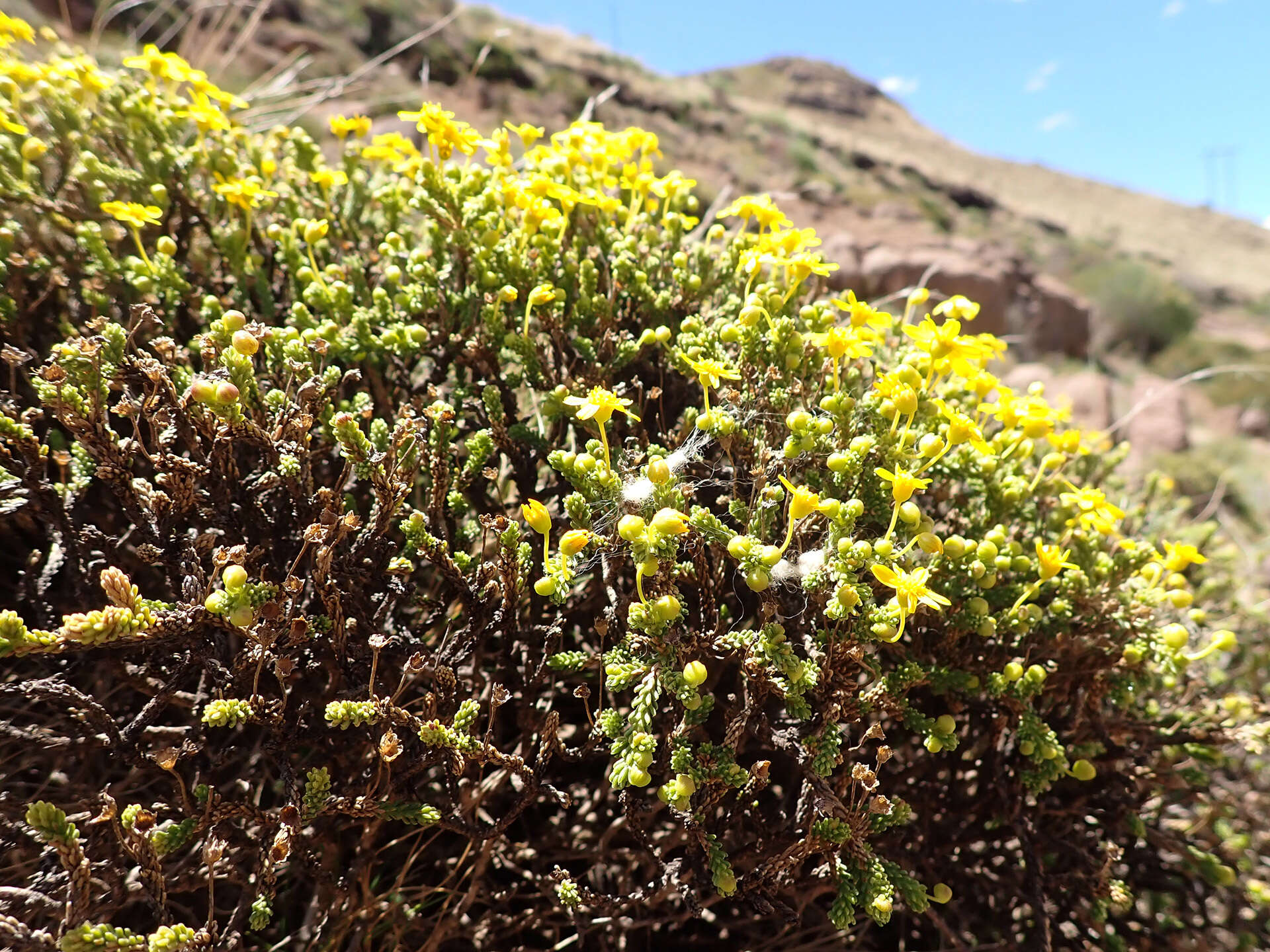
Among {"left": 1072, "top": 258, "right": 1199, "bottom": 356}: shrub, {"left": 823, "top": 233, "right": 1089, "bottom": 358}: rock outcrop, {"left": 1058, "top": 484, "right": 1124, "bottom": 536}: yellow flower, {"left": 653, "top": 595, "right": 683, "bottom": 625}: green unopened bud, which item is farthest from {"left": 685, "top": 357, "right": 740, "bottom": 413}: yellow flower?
{"left": 1072, "top": 258, "right": 1199, "bottom": 356}: shrub

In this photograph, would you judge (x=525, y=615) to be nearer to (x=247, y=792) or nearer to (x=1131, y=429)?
(x=247, y=792)

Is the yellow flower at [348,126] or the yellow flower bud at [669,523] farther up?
the yellow flower at [348,126]

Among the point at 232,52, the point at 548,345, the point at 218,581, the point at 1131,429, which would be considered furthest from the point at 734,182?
the point at 218,581

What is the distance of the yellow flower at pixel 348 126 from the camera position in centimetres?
195

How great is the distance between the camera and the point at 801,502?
1.31 metres

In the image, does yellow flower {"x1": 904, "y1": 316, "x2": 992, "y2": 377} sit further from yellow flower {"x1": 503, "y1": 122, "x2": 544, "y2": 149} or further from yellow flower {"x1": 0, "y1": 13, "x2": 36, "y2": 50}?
yellow flower {"x1": 0, "y1": 13, "x2": 36, "y2": 50}

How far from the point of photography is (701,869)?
141 centimetres

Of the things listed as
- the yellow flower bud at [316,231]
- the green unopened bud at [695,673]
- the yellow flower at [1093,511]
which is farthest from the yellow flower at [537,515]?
the yellow flower at [1093,511]

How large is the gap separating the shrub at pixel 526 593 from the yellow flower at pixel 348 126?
19mm

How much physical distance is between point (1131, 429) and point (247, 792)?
8841mm

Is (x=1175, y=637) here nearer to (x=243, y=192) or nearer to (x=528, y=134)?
(x=528, y=134)

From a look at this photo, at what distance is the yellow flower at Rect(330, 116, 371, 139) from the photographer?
1.95 m

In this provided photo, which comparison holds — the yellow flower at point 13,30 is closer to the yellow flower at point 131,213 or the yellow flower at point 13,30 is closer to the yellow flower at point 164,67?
the yellow flower at point 164,67

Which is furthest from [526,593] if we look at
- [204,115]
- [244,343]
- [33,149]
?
[33,149]
